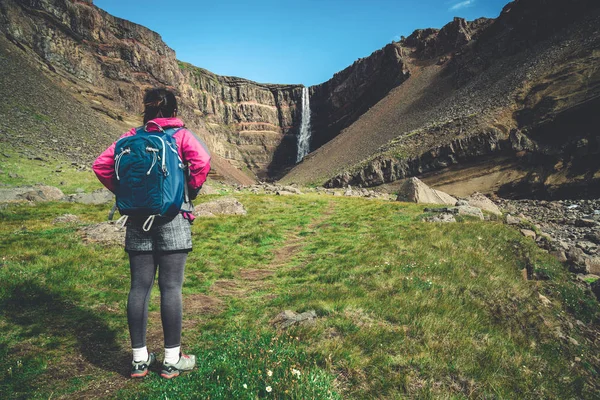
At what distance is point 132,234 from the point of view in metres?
3.75

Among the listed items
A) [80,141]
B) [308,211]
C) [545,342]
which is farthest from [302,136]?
[545,342]

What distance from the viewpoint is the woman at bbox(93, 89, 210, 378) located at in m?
3.67

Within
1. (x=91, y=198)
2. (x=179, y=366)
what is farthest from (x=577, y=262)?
(x=91, y=198)

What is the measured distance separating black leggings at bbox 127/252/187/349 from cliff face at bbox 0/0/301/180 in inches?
2922

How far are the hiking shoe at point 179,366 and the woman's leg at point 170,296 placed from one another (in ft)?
0.66

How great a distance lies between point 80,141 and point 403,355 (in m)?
51.7

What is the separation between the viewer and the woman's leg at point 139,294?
12.0 feet

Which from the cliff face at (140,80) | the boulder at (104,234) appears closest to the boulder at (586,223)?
the boulder at (104,234)

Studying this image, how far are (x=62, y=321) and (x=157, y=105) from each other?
4.09 metres

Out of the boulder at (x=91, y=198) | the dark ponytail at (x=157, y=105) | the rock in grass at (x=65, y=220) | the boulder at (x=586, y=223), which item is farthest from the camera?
the boulder at (x=586, y=223)

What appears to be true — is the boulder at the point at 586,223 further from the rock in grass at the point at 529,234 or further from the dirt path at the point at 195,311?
the dirt path at the point at 195,311

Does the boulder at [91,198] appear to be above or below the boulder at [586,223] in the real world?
above

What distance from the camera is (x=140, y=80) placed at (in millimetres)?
90625

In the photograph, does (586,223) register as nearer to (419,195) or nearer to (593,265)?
(419,195)
